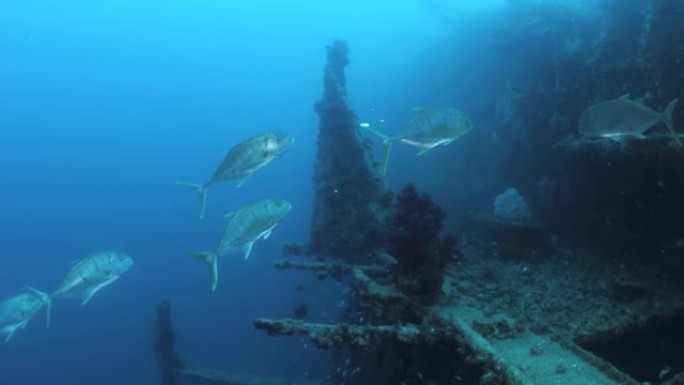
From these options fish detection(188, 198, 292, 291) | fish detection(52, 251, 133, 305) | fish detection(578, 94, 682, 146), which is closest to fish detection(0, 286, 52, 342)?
fish detection(52, 251, 133, 305)

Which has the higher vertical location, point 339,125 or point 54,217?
point 339,125

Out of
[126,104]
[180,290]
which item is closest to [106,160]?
[126,104]

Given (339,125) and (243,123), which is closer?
(339,125)

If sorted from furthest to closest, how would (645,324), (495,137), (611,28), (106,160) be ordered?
(106,160), (495,137), (611,28), (645,324)

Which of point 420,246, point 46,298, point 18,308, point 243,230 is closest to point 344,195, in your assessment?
point 420,246

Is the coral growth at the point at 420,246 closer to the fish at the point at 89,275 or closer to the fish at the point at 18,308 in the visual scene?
the fish at the point at 89,275

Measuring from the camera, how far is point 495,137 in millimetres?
16672

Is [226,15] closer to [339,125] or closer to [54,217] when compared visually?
[54,217]

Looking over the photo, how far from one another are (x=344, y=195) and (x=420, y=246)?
4.31 metres

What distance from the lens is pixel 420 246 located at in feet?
20.9

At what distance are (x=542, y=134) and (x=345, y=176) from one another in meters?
4.88

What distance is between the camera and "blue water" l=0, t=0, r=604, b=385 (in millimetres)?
31547

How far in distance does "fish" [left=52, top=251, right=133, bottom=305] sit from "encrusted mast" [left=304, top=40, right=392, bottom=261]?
13.6 feet

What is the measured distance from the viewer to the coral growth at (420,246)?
20.7 ft
